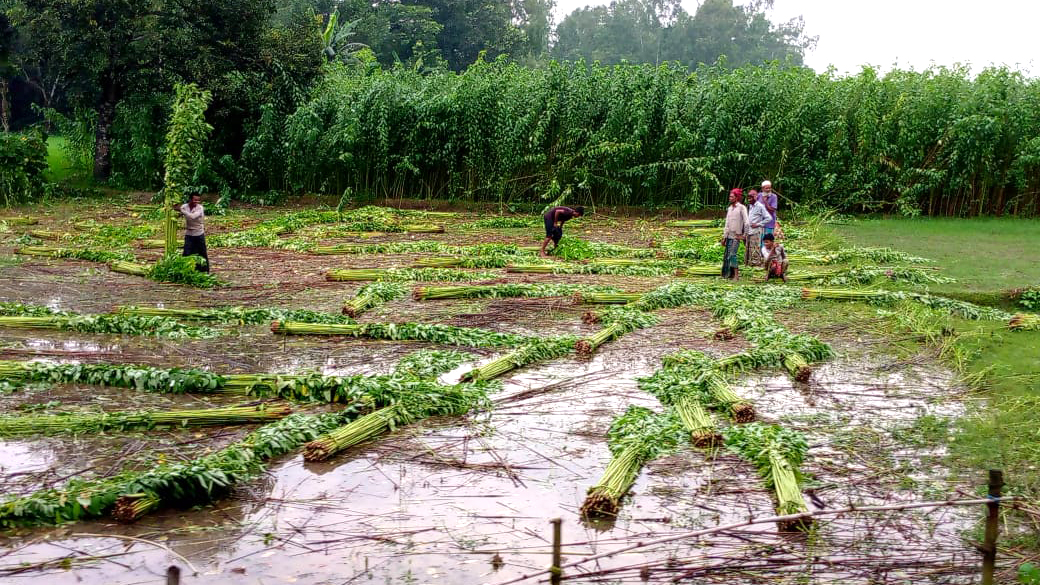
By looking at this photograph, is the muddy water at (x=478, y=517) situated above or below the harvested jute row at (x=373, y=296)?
below

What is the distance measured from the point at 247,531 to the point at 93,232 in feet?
46.1

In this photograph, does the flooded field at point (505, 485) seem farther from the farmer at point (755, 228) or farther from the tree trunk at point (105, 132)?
the tree trunk at point (105, 132)

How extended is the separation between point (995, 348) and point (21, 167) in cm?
2092

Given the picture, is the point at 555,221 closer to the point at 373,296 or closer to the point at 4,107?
the point at 373,296

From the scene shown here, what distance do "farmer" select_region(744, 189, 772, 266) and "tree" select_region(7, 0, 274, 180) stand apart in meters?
14.4

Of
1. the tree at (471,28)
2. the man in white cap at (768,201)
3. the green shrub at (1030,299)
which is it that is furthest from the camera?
the tree at (471,28)

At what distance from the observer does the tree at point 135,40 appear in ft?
71.6

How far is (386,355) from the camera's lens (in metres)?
9.25

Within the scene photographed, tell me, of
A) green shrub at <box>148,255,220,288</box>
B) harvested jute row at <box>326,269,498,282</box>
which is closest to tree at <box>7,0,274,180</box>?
green shrub at <box>148,255,220,288</box>

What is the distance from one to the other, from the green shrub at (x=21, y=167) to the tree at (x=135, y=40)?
1.90m

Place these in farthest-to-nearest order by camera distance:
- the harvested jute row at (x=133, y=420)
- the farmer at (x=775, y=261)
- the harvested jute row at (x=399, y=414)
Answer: the farmer at (x=775, y=261) → the harvested jute row at (x=133, y=420) → the harvested jute row at (x=399, y=414)

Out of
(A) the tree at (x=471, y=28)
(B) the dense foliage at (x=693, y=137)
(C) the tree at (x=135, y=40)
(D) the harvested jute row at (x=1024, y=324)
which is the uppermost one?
(A) the tree at (x=471, y=28)

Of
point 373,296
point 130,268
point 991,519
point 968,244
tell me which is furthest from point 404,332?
point 968,244

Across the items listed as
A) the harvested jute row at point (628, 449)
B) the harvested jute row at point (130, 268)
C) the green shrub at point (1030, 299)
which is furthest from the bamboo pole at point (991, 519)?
the harvested jute row at point (130, 268)
